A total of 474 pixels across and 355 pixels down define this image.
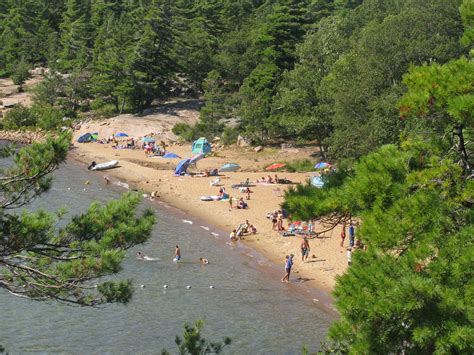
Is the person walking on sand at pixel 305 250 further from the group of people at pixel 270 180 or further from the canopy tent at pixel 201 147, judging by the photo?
the canopy tent at pixel 201 147

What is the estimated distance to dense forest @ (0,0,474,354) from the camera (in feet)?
26.0

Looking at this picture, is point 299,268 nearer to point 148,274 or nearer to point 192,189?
point 148,274

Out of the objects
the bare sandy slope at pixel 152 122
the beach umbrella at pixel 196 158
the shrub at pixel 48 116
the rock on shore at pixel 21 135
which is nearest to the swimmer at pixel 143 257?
the beach umbrella at pixel 196 158

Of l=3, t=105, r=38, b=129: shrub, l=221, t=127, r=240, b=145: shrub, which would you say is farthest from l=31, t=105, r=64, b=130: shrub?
l=221, t=127, r=240, b=145: shrub

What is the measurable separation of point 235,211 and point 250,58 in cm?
2712

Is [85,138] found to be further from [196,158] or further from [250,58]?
[196,158]

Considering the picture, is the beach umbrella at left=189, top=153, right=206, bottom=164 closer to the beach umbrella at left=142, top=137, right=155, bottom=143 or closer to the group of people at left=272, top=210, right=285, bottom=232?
the beach umbrella at left=142, top=137, right=155, bottom=143

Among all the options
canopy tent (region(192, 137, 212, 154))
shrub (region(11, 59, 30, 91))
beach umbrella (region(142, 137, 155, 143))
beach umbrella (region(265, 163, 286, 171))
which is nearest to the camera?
beach umbrella (region(265, 163, 286, 171))

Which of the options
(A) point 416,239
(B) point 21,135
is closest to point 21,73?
(B) point 21,135

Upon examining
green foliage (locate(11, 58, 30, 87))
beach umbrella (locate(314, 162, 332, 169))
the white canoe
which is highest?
green foliage (locate(11, 58, 30, 87))

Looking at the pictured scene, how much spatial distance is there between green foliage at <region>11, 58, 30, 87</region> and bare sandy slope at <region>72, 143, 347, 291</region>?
71.1ft

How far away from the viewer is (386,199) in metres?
8.51

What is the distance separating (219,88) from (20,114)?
21.6 m

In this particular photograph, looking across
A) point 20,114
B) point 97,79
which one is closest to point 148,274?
point 97,79
